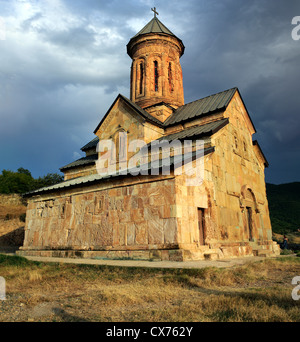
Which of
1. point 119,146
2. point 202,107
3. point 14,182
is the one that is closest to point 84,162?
point 119,146

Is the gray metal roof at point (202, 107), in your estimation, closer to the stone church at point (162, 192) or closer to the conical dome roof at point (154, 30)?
the stone church at point (162, 192)

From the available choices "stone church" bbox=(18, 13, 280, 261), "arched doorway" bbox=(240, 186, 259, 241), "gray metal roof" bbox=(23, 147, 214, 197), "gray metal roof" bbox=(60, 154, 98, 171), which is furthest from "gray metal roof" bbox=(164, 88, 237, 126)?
"gray metal roof" bbox=(60, 154, 98, 171)

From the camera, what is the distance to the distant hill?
27.9 m

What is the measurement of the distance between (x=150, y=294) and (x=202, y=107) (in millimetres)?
10964

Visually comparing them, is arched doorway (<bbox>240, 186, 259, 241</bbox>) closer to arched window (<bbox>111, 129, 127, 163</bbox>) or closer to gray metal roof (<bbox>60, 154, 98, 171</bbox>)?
arched window (<bbox>111, 129, 127, 163</bbox>)

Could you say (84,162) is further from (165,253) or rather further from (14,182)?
(14,182)

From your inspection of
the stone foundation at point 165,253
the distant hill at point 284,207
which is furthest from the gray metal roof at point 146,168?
the distant hill at point 284,207

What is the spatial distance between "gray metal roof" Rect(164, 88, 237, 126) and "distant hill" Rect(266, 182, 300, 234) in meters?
18.1

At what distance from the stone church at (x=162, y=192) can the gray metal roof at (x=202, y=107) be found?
2.8 inches

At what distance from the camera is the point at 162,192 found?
26.3ft

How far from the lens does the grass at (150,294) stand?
3154 mm
